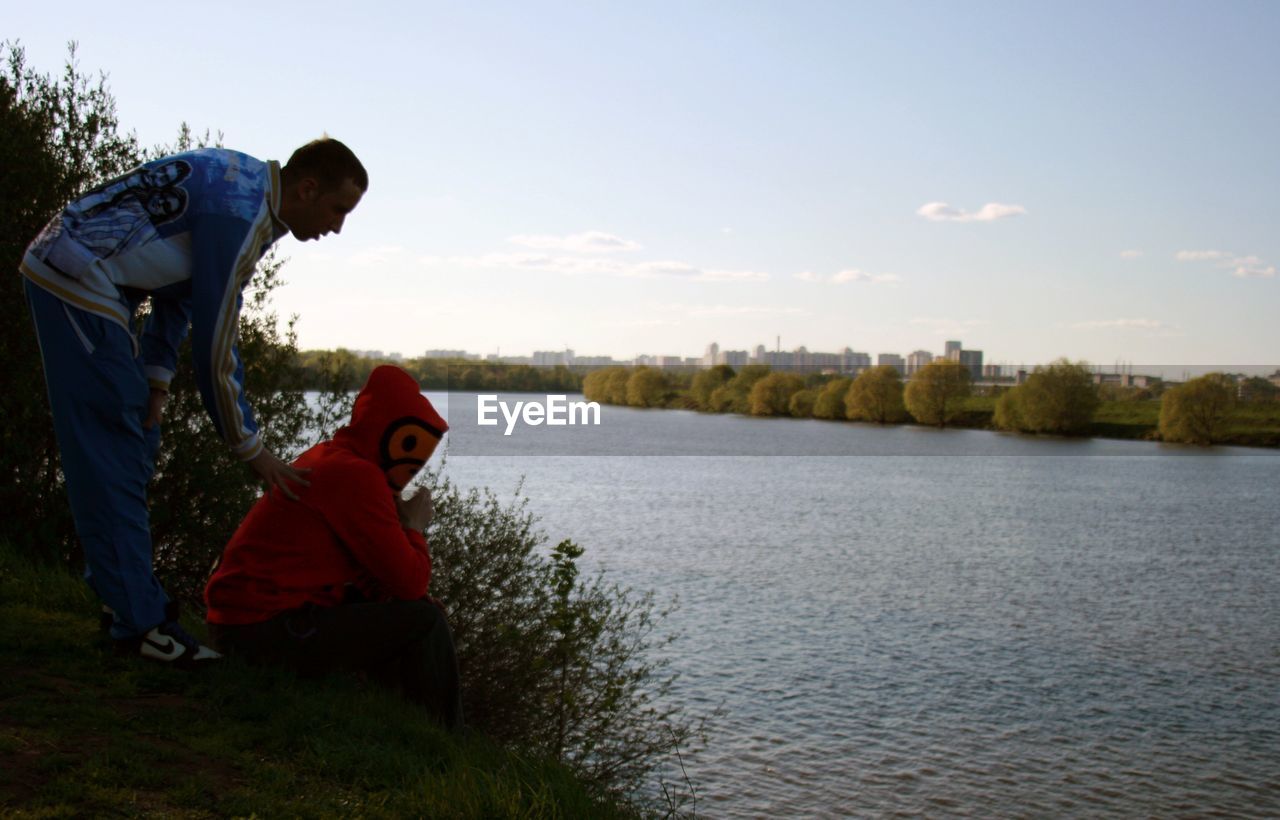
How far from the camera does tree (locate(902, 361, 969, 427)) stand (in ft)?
349

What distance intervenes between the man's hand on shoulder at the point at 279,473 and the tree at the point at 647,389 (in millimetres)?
139295

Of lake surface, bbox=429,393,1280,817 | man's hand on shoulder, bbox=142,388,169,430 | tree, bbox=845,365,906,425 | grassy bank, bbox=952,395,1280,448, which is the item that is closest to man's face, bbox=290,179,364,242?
man's hand on shoulder, bbox=142,388,169,430

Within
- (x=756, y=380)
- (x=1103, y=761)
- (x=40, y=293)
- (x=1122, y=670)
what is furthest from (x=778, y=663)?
(x=756, y=380)

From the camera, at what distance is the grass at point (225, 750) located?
12.0ft

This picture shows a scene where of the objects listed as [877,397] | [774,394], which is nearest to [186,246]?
[877,397]

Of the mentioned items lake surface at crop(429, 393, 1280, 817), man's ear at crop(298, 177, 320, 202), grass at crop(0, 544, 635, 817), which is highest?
man's ear at crop(298, 177, 320, 202)

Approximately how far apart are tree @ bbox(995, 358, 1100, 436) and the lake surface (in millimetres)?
44808

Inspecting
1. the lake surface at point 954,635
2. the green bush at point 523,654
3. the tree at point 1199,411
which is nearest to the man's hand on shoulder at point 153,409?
the green bush at point 523,654

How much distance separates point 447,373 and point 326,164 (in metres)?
74.9

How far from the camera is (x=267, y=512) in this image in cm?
473

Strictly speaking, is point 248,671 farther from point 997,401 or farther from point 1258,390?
point 997,401

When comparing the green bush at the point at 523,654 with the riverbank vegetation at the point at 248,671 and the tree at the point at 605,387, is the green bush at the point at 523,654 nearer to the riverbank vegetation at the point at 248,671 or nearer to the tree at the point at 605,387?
the riverbank vegetation at the point at 248,671

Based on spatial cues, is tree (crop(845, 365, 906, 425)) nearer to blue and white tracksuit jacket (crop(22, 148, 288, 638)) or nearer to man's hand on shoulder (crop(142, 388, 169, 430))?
man's hand on shoulder (crop(142, 388, 169, 430))

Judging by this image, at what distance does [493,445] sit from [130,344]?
56.9 metres
